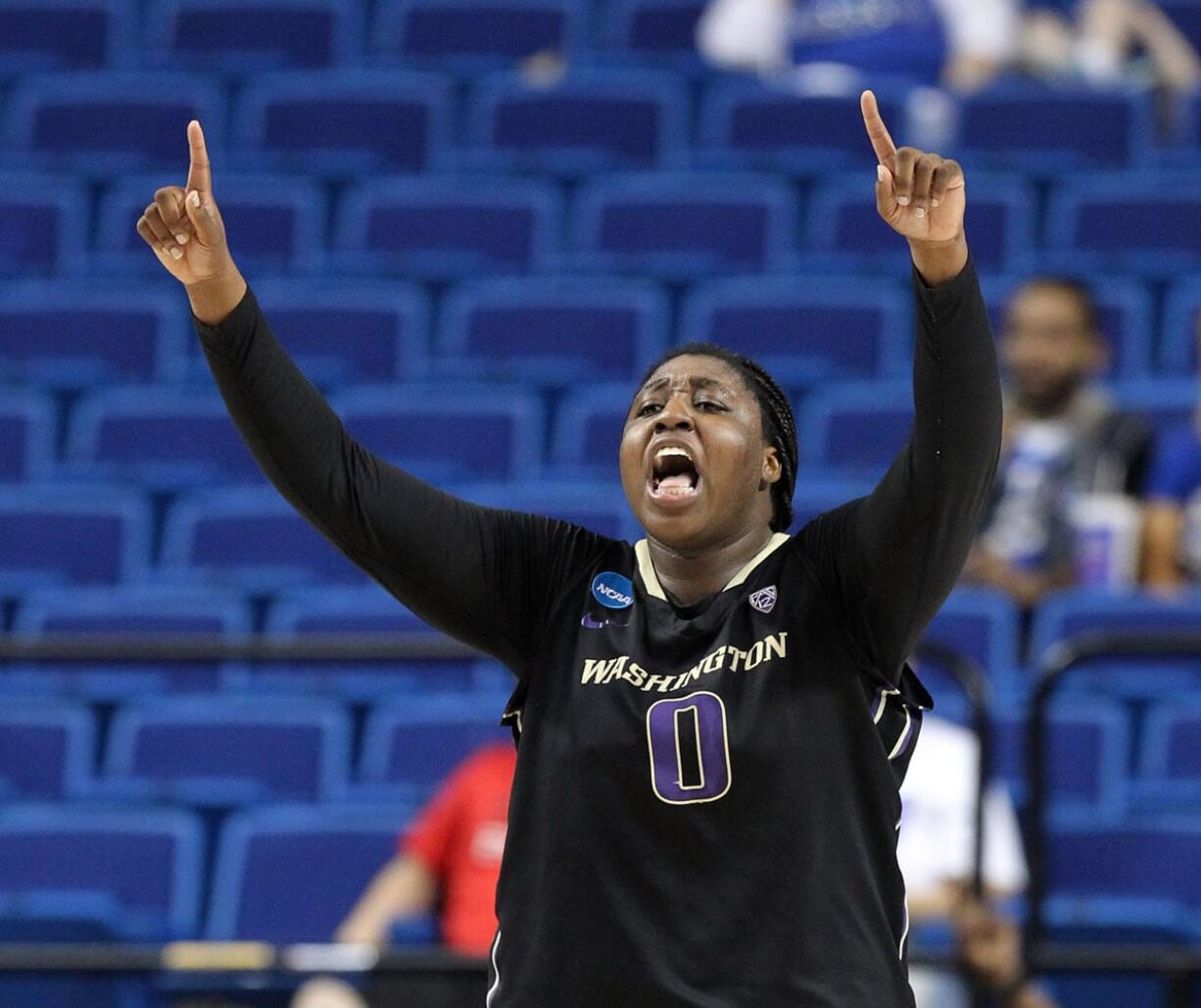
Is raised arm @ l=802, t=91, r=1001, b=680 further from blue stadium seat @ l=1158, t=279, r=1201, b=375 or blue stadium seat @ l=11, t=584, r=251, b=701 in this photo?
blue stadium seat @ l=1158, t=279, r=1201, b=375

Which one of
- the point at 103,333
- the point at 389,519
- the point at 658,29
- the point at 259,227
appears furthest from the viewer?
the point at 658,29

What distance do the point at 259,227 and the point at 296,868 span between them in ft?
9.81

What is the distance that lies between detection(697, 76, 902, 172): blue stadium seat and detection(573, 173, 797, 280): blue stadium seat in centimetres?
21

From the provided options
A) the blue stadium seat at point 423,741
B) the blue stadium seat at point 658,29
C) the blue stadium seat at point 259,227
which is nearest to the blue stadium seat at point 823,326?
the blue stadium seat at point 259,227

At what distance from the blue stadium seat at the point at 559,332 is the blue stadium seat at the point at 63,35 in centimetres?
241

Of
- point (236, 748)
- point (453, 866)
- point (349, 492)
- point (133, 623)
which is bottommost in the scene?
point (453, 866)

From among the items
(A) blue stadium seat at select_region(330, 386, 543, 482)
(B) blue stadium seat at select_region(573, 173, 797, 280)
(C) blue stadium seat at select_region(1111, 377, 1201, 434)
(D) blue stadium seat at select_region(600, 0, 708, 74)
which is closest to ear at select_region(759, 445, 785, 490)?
(C) blue stadium seat at select_region(1111, 377, 1201, 434)

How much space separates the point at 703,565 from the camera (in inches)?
90.5

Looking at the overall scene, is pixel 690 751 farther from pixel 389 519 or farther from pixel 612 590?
pixel 389 519

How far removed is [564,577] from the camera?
2.36 m

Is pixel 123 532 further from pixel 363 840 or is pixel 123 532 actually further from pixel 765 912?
pixel 765 912

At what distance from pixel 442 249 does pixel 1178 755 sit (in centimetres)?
313

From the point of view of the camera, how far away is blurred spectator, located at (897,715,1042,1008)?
3619 mm

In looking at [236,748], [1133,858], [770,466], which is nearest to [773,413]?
[770,466]
